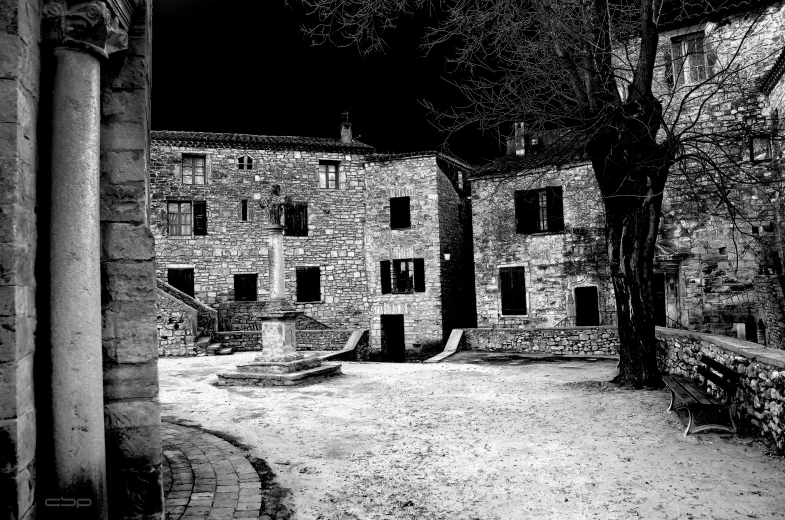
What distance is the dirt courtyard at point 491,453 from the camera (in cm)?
400

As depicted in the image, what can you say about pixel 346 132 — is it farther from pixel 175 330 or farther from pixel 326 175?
pixel 175 330

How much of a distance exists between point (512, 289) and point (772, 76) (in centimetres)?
993

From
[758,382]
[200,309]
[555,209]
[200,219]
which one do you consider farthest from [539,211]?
[758,382]

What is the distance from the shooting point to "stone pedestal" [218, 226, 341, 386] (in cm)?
1045

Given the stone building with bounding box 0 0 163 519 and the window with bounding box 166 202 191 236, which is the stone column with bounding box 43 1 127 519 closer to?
the stone building with bounding box 0 0 163 519

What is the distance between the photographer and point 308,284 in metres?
22.2

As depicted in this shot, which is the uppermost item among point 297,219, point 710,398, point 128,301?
point 297,219

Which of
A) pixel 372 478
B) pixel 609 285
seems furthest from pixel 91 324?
pixel 609 285

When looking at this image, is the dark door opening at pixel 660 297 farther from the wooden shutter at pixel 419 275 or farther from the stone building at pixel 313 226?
the wooden shutter at pixel 419 275

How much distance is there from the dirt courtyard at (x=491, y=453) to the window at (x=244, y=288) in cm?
1255

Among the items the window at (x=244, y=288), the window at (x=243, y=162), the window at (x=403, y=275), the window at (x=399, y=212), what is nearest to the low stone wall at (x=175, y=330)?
the window at (x=244, y=288)

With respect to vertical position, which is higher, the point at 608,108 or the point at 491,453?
the point at 608,108

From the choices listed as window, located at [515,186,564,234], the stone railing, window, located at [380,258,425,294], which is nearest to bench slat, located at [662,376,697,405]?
window, located at [515,186,564,234]

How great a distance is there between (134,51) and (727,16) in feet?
55.0
